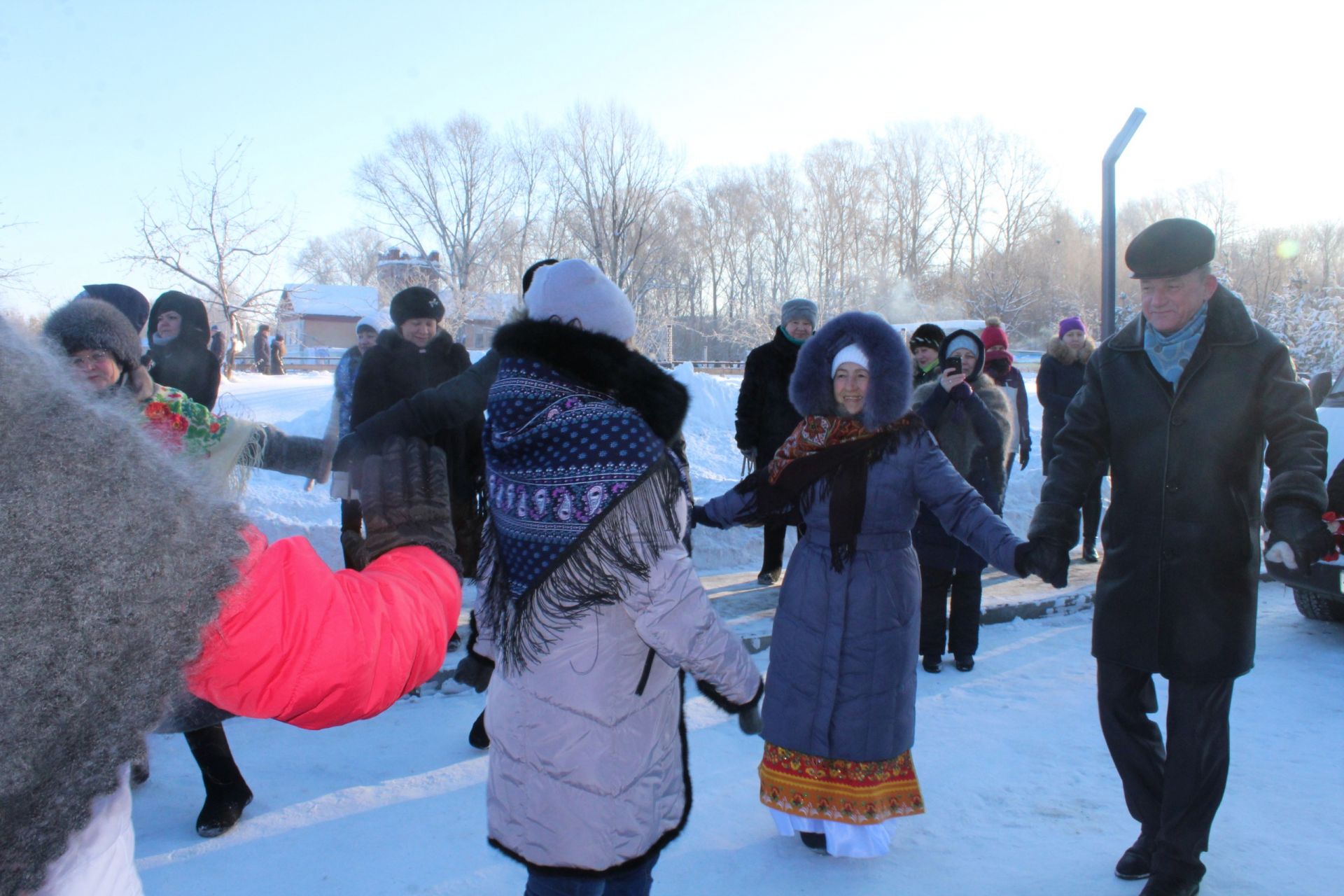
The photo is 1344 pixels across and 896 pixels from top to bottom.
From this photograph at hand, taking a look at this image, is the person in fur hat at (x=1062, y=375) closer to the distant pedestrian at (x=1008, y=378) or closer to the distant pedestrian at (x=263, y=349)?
the distant pedestrian at (x=1008, y=378)

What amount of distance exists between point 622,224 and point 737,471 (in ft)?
82.0

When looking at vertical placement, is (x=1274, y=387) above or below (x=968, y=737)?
above

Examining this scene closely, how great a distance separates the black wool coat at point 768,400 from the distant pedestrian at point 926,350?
0.84 m

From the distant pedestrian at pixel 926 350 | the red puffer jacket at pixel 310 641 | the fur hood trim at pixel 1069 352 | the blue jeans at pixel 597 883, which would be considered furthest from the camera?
the fur hood trim at pixel 1069 352

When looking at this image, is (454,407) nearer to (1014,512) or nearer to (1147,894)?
(1147,894)

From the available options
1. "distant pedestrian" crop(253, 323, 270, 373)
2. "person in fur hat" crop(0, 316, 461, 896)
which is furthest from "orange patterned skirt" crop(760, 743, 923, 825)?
"distant pedestrian" crop(253, 323, 270, 373)

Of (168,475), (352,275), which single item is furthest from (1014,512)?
(352,275)

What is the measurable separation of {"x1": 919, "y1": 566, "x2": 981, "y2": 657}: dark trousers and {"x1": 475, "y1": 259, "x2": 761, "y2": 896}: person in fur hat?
2952 millimetres

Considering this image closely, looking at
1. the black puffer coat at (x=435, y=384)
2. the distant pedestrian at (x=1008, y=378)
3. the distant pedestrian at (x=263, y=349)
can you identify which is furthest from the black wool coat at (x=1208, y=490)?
the distant pedestrian at (x=263, y=349)

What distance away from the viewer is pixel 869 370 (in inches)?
120

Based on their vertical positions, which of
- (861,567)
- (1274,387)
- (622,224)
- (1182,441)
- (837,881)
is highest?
(622,224)

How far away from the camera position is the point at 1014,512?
8.54m

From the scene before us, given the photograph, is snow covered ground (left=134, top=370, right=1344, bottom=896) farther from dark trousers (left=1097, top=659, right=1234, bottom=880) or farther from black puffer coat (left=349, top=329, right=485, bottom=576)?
black puffer coat (left=349, top=329, right=485, bottom=576)

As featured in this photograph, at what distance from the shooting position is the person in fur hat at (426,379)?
3.82 m
